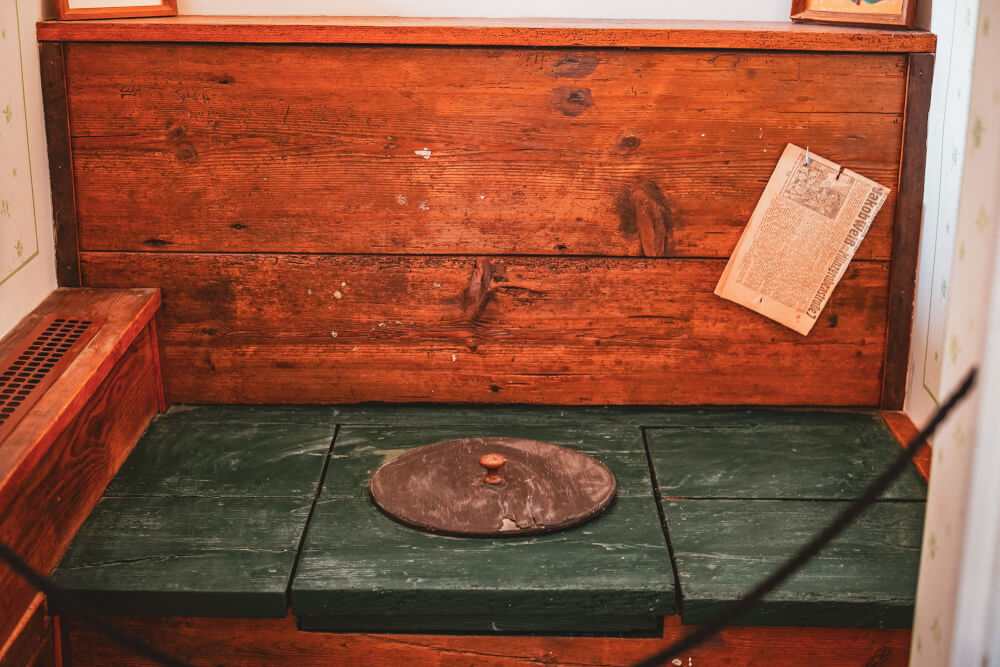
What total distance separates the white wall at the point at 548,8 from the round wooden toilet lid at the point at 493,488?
0.96m

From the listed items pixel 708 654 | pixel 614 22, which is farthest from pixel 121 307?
pixel 708 654

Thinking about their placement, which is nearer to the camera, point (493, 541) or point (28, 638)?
point (28, 638)

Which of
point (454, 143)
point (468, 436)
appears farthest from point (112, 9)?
point (468, 436)

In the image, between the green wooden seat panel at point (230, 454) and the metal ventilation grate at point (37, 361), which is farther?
the green wooden seat panel at point (230, 454)

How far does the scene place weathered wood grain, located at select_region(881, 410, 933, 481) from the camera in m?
2.06

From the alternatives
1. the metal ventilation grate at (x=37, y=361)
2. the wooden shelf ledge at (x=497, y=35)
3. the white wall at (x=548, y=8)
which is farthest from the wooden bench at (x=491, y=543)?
the white wall at (x=548, y=8)

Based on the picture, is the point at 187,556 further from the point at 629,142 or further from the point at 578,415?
the point at 629,142

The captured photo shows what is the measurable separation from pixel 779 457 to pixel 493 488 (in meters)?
0.59

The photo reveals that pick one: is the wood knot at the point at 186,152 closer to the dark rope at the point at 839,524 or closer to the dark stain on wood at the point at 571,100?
the dark stain on wood at the point at 571,100

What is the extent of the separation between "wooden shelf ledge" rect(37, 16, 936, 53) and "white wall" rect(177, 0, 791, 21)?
0.78 feet

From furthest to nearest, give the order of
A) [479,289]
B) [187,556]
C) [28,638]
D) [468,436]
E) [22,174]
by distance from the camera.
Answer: [479,289], [468,436], [22,174], [187,556], [28,638]

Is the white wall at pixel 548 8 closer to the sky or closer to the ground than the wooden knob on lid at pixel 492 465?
closer to the sky

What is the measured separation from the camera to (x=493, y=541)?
1750 mm

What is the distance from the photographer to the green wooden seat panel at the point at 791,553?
64.3 inches
